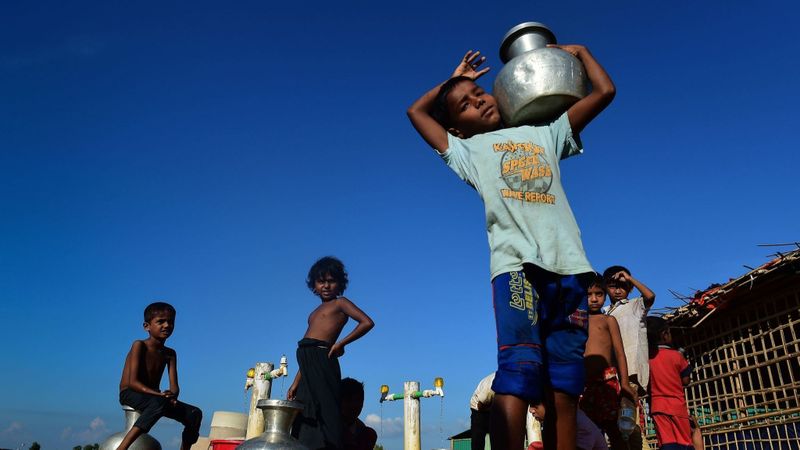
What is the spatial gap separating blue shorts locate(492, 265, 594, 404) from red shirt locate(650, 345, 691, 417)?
2882mm

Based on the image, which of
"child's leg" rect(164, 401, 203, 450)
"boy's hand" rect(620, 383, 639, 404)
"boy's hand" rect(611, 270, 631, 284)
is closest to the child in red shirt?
"boy's hand" rect(611, 270, 631, 284)

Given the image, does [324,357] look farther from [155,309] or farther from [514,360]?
[514,360]

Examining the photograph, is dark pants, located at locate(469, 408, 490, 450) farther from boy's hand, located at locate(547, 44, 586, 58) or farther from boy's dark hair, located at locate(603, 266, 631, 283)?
boy's hand, located at locate(547, 44, 586, 58)

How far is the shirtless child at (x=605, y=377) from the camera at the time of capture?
3918 millimetres

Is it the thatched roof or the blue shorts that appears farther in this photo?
the thatched roof

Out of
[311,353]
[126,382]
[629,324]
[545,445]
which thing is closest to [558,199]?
[545,445]

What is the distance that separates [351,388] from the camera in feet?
16.9

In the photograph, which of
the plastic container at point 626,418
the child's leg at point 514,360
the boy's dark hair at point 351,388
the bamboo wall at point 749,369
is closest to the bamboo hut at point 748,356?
the bamboo wall at point 749,369

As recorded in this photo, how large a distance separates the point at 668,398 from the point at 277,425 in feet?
11.3

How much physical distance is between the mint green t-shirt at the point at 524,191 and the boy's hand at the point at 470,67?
Result: 37cm

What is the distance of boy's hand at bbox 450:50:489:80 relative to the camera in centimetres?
283

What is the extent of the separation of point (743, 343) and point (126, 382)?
785 cm

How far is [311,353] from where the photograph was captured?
4277 millimetres

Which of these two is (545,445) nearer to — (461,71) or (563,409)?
(563,409)
